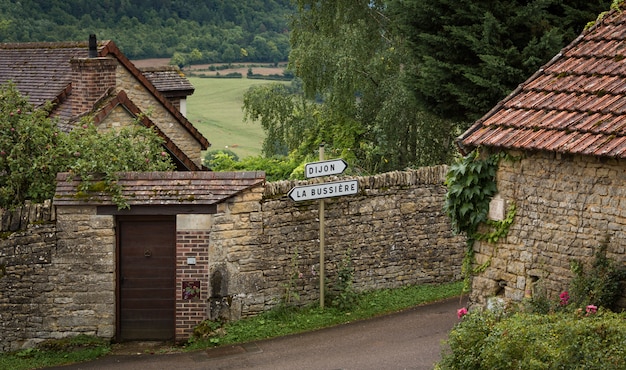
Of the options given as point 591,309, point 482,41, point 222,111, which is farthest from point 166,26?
point 591,309

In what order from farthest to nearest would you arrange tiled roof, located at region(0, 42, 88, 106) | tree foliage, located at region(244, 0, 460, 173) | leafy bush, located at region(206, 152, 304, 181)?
1. tree foliage, located at region(244, 0, 460, 173)
2. leafy bush, located at region(206, 152, 304, 181)
3. tiled roof, located at region(0, 42, 88, 106)

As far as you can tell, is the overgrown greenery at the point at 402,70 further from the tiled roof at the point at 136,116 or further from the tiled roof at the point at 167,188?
the tiled roof at the point at 167,188

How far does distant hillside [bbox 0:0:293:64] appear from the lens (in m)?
40.0

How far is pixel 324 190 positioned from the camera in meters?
16.4

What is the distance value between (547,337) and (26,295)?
8420 millimetres

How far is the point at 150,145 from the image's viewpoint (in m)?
17.0

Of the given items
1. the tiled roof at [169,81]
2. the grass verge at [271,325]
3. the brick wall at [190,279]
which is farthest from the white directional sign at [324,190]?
the tiled roof at [169,81]

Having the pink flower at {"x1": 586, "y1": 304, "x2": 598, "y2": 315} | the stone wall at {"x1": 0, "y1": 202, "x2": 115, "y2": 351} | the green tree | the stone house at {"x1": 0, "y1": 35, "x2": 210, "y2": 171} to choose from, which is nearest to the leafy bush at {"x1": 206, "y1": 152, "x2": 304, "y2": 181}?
the stone house at {"x1": 0, "y1": 35, "x2": 210, "y2": 171}

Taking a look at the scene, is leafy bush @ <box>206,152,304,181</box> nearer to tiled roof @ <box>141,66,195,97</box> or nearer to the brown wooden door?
tiled roof @ <box>141,66,195,97</box>

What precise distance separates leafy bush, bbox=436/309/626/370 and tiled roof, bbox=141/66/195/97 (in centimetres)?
1591

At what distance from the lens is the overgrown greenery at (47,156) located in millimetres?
15695

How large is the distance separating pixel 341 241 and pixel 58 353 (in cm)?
478

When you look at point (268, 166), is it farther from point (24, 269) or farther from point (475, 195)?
point (475, 195)

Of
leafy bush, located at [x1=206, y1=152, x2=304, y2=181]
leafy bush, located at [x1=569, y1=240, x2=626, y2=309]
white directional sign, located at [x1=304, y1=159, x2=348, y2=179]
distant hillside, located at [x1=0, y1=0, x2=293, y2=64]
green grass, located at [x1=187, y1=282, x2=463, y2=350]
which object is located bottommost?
green grass, located at [x1=187, y1=282, x2=463, y2=350]
